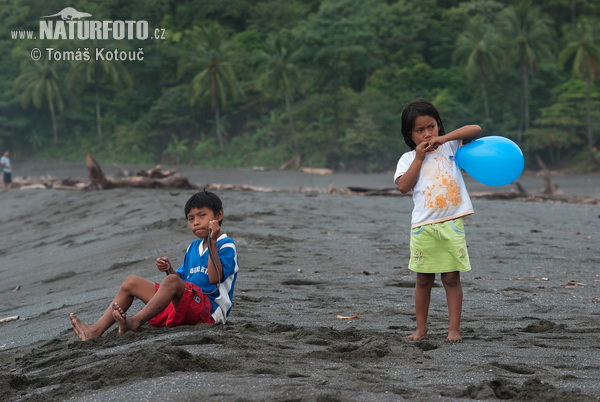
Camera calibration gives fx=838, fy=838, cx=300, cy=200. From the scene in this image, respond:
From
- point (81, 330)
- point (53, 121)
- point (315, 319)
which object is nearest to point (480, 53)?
point (53, 121)

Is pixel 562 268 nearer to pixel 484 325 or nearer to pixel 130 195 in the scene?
pixel 484 325

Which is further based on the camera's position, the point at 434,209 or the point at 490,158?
the point at 490,158

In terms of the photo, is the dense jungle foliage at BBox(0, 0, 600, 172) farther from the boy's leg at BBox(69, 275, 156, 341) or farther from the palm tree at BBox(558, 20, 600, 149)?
the boy's leg at BBox(69, 275, 156, 341)

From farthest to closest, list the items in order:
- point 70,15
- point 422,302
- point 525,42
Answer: point 70,15, point 525,42, point 422,302

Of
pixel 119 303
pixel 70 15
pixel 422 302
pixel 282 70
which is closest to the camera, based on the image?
pixel 422 302

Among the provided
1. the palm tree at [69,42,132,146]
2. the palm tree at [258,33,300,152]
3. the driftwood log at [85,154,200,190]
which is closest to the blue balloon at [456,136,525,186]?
the driftwood log at [85,154,200,190]

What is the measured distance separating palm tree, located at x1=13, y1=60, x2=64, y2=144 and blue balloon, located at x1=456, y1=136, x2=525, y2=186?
49520 millimetres

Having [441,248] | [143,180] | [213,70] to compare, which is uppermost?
[213,70]

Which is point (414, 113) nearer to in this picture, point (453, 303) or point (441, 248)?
point (441, 248)

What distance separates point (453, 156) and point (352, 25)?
44.4m

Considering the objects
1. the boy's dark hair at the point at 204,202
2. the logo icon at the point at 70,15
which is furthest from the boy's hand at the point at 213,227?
the logo icon at the point at 70,15

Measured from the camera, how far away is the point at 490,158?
169 inches

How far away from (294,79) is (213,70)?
5.51 m

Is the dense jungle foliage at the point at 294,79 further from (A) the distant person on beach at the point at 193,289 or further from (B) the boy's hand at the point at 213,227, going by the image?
(B) the boy's hand at the point at 213,227
